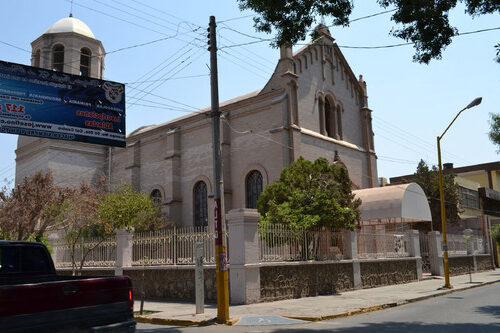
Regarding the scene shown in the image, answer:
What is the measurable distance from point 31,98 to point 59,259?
1264 cm

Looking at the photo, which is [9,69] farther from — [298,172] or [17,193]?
[17,193]

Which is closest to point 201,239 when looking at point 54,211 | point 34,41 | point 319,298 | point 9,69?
point 319,298

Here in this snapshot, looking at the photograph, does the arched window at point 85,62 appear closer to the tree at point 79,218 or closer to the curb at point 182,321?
the tree at point 79,218

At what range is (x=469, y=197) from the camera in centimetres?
4581

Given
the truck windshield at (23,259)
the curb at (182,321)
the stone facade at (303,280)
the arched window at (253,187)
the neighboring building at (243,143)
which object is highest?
the neighboring building at (243,143)

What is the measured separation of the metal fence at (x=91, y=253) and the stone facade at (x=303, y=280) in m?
7.42

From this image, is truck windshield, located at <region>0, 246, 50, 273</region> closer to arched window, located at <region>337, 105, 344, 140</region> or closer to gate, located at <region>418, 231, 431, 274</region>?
gate, located at <region>418, 231, 431, 274</region>

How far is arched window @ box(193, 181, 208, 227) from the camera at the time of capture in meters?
31.3

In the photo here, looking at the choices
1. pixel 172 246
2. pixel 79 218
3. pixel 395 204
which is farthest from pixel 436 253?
pixel 79 218

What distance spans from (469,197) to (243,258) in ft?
128

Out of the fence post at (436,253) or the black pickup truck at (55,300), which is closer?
the black pickup truck at (55,300)

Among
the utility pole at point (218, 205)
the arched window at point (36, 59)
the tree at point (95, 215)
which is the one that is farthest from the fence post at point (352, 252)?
the arched window at point (36, 59)

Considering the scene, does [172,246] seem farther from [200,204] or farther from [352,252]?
[200,204]

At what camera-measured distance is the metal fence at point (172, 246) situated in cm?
1535
